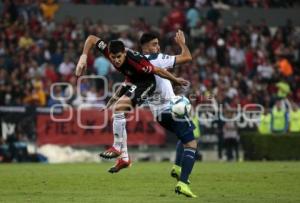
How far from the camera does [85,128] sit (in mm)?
28688

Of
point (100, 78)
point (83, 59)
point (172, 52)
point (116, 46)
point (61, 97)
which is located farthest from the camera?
point (172, 52)

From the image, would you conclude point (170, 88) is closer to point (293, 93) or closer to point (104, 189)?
point (104, 189)

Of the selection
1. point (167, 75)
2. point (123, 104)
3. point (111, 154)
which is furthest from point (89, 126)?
Answer: point (167, 75)

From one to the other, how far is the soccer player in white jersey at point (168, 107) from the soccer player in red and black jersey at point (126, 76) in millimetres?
217

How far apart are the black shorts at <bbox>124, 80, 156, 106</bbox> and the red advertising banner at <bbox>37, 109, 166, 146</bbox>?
46.0 ft

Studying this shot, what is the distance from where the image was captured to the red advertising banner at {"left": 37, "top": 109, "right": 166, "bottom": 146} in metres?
28.5

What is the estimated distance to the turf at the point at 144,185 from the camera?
14.0 metres

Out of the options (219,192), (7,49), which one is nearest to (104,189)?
(219,192)

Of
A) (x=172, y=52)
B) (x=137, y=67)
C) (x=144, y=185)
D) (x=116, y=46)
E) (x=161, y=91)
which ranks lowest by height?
(x=144, y=185)

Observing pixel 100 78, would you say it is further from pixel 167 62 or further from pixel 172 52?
pixel 167 62

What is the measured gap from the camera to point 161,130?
95.5ft

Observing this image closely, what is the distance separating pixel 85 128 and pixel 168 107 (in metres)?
14.3

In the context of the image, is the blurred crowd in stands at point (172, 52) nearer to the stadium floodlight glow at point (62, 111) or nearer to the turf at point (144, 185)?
the stadium floodlight glow at point (62, 111)

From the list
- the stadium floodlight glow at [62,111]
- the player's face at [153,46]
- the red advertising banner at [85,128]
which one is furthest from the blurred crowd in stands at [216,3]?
the player's face at [153,46]
